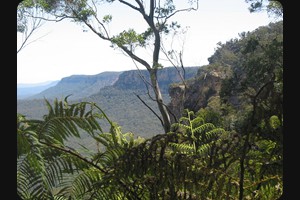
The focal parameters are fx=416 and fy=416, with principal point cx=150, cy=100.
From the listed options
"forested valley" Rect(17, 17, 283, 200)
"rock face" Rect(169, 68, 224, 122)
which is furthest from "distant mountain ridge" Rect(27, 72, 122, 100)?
"forested valley" Rect(17, 17, 283, 200)

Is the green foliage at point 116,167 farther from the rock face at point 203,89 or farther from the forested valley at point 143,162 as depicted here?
the rock face at point 203,89

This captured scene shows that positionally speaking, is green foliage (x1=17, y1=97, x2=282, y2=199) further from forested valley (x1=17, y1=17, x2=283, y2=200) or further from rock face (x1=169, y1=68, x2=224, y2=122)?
rock face (x1=169, y1=68, x2=224, y2=122)

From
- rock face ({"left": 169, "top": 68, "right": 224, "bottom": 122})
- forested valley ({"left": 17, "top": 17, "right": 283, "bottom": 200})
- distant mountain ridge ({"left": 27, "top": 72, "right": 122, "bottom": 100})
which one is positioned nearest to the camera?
forested valley ({"left": 17, "top": 17, "right": 283, "bottom": 200})

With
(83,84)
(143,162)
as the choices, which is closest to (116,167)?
(143,162)

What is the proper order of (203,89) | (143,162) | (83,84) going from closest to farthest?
(143,162) → (203,89) → (83,84)

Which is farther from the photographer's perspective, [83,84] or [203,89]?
[83,84]

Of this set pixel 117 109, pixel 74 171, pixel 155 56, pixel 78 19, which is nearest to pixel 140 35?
pixel 155 56

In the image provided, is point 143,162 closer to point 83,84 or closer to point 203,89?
point 203,89

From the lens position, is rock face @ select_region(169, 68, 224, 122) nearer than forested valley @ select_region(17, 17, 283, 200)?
No

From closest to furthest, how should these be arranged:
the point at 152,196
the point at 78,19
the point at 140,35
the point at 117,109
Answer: the point at 152,196 → the point at 140,35 → the point at 78,19 → the point at 117,109

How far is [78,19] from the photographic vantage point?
1049cm

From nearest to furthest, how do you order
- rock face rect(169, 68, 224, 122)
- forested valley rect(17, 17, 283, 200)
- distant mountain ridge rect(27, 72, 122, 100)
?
forested valley rect(17, 17, 283, 200) → rock face rect(169, 68, 224, 122) → distant mountain ridge rect(27, 72, 122, 100)
